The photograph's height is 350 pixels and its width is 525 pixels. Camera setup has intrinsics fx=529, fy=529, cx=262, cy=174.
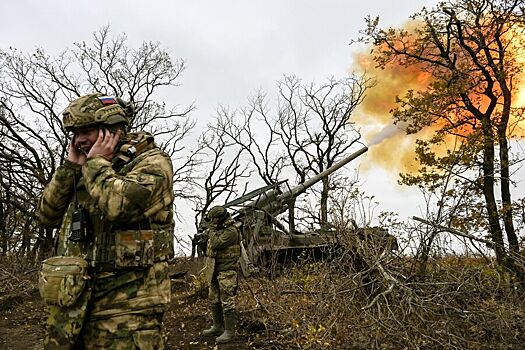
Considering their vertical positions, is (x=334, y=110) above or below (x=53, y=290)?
above

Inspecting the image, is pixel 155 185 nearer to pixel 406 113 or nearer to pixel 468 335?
pixel 468 335

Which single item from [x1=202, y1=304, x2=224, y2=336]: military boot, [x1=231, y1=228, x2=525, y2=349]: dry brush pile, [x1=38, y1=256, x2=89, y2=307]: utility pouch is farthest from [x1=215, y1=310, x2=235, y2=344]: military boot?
[x1=38, y1=256, x2=89, y2=307]: utility pouch

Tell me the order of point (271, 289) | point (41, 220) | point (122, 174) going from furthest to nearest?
1. point (271, 289)
2. point (41, 220)
3. point (122, 174)

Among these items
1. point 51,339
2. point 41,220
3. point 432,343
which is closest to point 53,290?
point 51,339

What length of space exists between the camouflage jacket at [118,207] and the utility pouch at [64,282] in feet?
0.36

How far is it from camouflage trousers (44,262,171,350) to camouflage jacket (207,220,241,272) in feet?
16.3

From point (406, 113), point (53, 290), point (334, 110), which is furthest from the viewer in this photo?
point (334, 110)

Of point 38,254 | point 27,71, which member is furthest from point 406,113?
point 27,71

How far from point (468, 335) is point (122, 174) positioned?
428 centimetres

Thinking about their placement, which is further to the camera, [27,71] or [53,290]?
[27,71]

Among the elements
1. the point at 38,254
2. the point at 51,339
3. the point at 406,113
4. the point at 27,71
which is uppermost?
the point at 27,71

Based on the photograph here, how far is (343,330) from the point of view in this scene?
6102 mm

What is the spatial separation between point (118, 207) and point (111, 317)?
2.04 feet

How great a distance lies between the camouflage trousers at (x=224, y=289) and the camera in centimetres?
776
